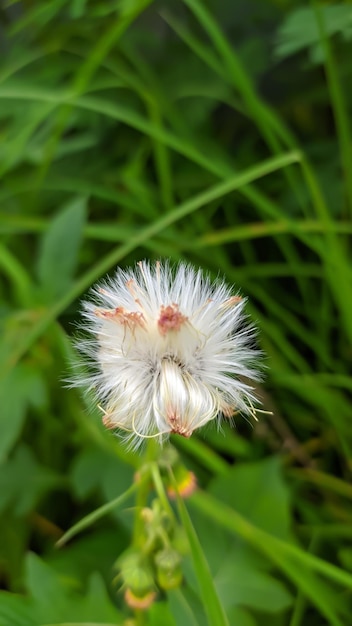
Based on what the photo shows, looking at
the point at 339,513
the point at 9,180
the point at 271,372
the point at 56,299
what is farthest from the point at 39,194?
the point at 339,513

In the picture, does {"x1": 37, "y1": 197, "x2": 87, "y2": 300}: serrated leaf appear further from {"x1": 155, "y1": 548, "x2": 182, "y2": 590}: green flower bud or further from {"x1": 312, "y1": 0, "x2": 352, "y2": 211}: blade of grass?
{"x1": 155, "y1": 548, "x2": 182, "y2": 590}: green flower bud

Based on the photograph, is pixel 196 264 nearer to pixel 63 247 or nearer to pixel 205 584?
pixel 63 247

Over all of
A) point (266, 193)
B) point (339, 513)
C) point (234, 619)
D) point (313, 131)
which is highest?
point (313, 131)

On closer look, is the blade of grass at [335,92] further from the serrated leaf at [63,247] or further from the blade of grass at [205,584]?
the blade of grass at [205,584]

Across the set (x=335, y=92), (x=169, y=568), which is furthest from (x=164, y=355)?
(x=335, y=92)

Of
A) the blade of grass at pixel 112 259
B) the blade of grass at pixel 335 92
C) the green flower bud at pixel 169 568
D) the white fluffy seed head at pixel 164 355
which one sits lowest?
the green flower bud at pixel 169 568

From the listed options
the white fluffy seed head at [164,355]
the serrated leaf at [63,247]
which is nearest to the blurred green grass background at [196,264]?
the serrated leaf at [63,247]

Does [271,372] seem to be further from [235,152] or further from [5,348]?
[235,152]
